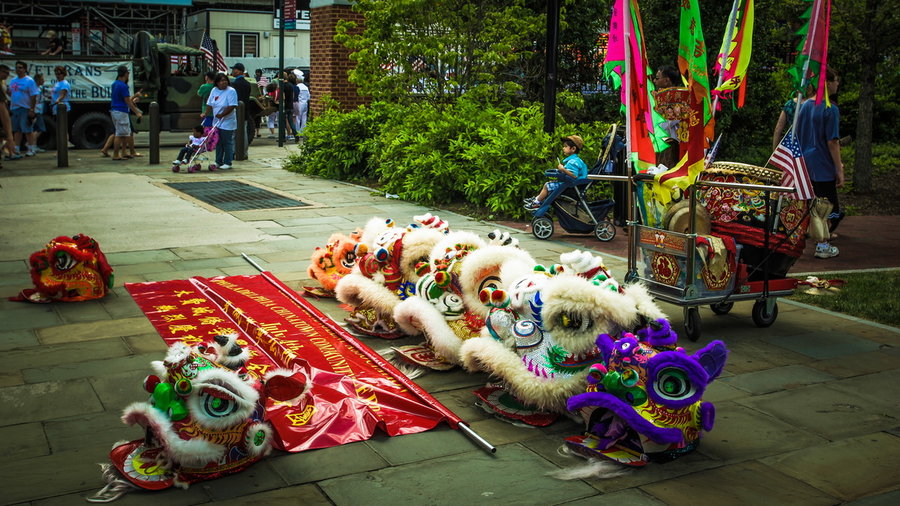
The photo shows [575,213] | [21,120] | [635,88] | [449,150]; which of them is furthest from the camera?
[21,120]

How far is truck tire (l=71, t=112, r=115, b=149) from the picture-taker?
20.3 metres

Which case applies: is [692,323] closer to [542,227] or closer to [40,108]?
[542,227]

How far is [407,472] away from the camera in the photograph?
4.30 meters

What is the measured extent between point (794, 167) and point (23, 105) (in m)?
16.3

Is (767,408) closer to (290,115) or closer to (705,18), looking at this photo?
(705,18)

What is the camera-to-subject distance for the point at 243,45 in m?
41.1

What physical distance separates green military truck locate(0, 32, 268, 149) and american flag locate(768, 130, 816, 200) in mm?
16459

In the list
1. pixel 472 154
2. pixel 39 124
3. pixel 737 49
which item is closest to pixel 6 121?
pixel 39 124

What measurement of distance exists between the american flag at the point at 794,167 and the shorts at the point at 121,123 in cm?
1433

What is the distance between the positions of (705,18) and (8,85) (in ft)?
46.8

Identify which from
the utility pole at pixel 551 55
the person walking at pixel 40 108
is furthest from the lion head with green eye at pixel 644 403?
the person walking at pixel 40 108

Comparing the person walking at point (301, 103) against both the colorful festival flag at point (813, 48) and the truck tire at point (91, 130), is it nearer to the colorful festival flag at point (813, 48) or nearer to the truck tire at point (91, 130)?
the truck tire at point (91, 130)

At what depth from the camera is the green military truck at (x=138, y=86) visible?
65.9 ft

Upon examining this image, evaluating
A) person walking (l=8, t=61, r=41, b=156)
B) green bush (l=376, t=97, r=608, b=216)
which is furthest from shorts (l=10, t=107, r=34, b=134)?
green bush (l=376, t=97, r=608, b=216)
